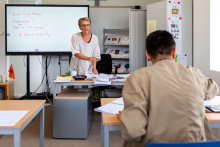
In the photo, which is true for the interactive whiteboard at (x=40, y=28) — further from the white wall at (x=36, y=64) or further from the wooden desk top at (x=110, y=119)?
the wooden desk top at (x=110, y=119)

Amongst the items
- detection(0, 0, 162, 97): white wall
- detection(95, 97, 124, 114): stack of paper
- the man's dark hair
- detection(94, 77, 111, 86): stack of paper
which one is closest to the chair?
detection(94, 77, 111, 86): stack of paper

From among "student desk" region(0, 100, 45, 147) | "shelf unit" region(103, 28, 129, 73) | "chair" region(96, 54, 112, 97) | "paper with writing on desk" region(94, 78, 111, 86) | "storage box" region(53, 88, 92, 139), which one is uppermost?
"shelf unit" region(103, 28, 129, 73)

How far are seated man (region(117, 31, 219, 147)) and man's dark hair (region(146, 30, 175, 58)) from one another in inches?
3.3

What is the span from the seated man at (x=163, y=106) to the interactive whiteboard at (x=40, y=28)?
13.5ft

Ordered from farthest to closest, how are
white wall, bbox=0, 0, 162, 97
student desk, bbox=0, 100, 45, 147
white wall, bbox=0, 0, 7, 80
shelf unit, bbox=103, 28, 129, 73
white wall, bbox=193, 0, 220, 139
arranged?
white wall, bbox=0, 0, 162, 97 → shelf unit, bbox=103, 28, 129, 73 → white wall, bbox=0, 0, 7, 80 → white wall, bbox=193, 0, 220, 139 → student desk, bbox=0, 100, 45, 147

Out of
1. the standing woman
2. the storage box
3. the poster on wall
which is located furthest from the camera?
the poster on wall

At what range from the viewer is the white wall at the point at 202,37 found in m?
3.05

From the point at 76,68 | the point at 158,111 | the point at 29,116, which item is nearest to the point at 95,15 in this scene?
the point at 76,68

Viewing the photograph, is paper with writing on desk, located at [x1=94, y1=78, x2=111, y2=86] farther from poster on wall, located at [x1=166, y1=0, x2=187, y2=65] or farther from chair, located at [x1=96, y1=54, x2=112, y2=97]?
poster on wall, located at [x1=166, y1=0, x2=187, y2=65]

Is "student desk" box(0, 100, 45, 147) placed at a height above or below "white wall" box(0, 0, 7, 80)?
below

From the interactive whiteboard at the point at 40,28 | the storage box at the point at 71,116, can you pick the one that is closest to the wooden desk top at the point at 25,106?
the storage box at the point at 71,116

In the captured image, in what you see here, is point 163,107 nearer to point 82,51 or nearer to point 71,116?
point 71,116

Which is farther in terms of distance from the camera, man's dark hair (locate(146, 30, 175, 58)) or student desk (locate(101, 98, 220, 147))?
student desk (locate(101, 98, 220, 147))

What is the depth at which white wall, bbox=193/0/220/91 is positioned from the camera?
305cm
